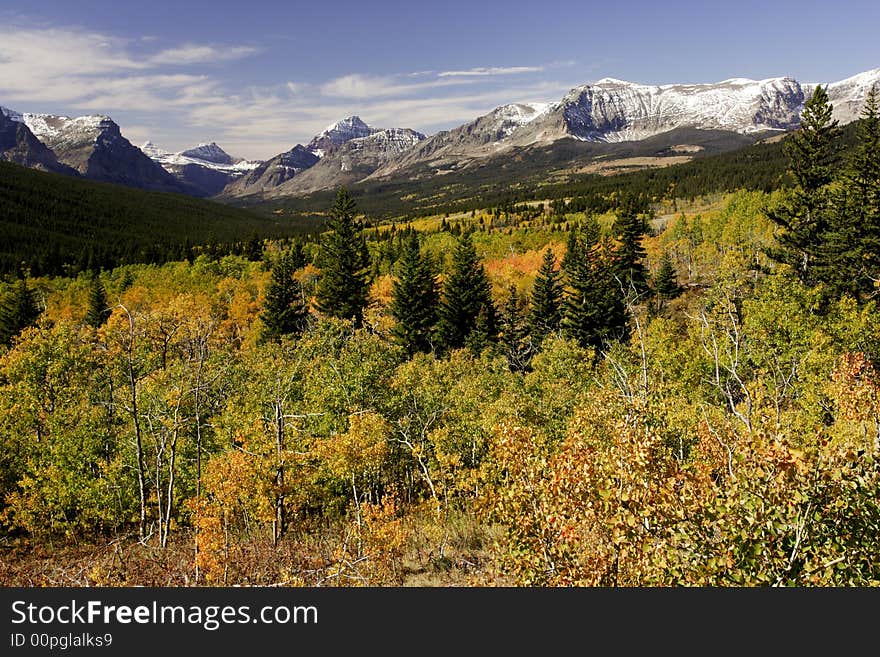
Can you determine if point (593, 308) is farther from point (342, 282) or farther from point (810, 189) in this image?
point (342, 282)

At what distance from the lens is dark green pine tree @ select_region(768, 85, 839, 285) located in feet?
168

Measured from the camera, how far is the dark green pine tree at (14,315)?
89806 mm

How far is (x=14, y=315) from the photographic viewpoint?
90562 mm

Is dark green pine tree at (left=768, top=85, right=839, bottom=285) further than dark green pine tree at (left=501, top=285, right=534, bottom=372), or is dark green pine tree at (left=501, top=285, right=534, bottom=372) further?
dark green pine tree at (left=501, top=285, right=534, bottom=372)

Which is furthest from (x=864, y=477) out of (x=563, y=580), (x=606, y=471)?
(x=563, y=580)

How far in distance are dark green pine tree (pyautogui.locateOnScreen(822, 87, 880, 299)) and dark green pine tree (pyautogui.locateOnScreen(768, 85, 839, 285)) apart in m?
1.79

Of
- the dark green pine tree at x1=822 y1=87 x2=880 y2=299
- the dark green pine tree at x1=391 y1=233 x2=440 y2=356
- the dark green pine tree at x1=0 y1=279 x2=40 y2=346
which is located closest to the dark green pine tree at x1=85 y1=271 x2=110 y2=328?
the dark green pine tree at x1=0 y1=279 x2=40 y2=346

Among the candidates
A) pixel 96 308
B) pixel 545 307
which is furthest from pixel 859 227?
pixel 96 308

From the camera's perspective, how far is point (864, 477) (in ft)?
27.4

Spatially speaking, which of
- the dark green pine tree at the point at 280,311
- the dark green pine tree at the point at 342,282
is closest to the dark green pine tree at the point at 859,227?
the dark green pine tree at the point at 342,282

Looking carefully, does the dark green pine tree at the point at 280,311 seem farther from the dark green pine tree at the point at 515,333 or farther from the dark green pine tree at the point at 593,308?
the dark green pine tree at the point at 593,308

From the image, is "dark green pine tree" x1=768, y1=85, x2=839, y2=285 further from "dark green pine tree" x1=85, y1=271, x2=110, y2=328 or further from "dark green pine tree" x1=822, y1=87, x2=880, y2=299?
"dark green pine tree" x1=85, y1=271, x2=110, y2=328

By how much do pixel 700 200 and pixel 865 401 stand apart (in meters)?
187

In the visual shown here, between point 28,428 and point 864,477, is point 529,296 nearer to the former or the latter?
point 28,428
